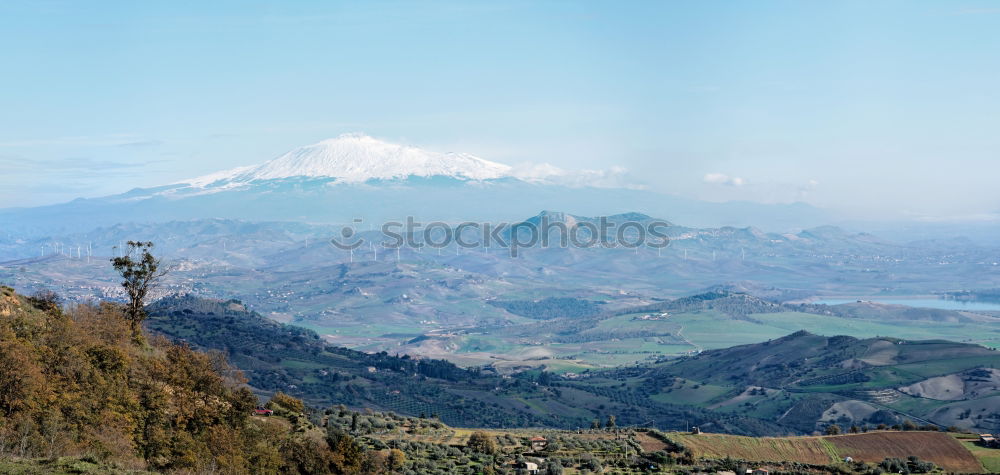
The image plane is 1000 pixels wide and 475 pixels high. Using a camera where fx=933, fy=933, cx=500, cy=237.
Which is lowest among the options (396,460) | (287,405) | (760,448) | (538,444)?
(760,448)

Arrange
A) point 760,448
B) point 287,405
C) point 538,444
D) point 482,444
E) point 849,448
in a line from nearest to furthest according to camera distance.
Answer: point 482,444
point 287,405
point 538,444
point 760,448
point 849,448

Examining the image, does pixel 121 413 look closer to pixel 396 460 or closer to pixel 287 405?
pixel 396 460

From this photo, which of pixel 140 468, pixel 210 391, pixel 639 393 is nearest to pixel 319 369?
pixel 639 393

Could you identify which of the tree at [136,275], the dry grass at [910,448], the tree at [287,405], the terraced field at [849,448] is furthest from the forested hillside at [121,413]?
the dry grass at [910,448]

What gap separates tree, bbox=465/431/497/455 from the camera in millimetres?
49312

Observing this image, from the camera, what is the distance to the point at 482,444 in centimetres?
5012

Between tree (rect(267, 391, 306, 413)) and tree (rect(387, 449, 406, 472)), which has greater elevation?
tree (rect(267, 391, 306, 413))

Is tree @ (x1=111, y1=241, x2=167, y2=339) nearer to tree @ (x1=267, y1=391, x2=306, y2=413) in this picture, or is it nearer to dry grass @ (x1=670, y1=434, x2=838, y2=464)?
tree @ (x1=267, y1=391, x2=306, y2=413)

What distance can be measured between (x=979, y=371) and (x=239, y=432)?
117 meters

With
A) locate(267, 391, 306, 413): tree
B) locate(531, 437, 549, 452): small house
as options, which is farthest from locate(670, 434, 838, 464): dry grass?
locate(267, 391, 306, 413): tree

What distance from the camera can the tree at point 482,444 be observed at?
49.3m

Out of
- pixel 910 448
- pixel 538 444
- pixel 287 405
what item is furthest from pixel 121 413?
pixel 910 448

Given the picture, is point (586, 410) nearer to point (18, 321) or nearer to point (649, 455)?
point (649, 455)

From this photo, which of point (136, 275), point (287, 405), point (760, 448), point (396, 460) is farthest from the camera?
point (760, 448)
